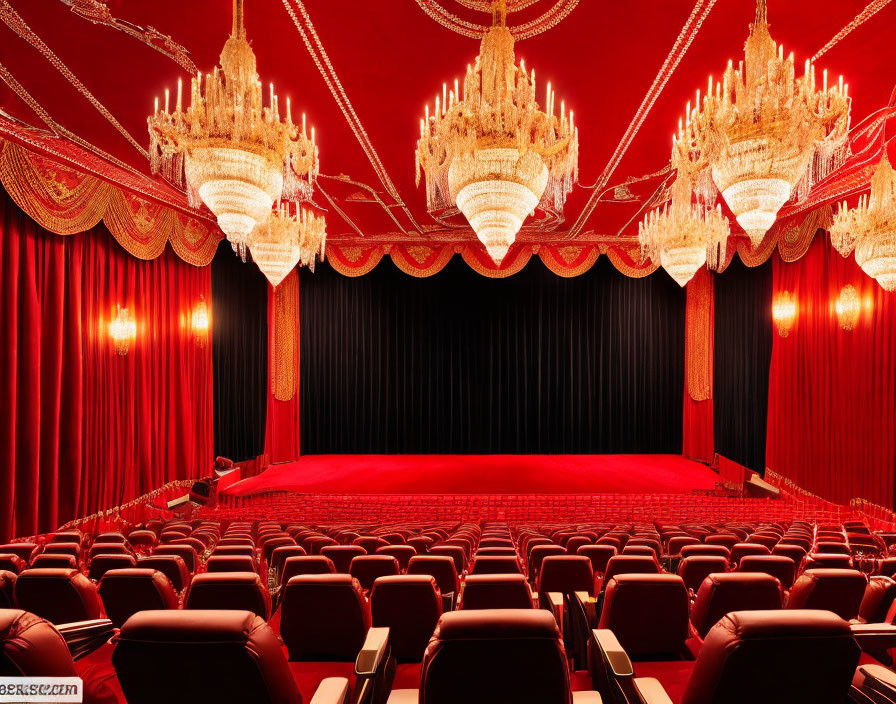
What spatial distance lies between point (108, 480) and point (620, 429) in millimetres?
13727

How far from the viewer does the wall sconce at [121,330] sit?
31.6ft

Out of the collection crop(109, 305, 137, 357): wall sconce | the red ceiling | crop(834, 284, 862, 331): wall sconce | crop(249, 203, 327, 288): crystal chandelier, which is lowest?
crop(109, 305, 137, 357): wall sconce

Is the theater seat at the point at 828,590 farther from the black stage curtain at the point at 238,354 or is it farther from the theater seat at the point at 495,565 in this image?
the black stage curtain at the point at 238,354

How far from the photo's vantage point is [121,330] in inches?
381

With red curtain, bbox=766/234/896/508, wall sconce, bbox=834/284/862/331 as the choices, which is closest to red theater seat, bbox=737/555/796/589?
red curtain, bbox=766/234/896/508

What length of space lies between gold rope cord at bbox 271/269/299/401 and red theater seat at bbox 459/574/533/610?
13.8 meters

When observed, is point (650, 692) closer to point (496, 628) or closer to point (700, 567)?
point (496, 628)

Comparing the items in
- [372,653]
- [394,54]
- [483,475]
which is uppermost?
[394,54]

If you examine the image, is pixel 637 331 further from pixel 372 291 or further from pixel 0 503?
pixel 0 503

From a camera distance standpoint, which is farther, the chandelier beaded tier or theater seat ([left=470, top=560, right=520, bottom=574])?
the chandelier beaded tier

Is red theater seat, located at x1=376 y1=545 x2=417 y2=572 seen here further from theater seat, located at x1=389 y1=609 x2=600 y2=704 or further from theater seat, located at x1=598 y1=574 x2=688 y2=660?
theater seat, located at x1=389 y1=609 x2=600 y2=704

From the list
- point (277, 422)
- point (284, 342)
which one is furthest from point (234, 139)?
point (277, 422)

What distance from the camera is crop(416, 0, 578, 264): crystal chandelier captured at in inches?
140

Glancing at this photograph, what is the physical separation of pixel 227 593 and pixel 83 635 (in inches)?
20.6
